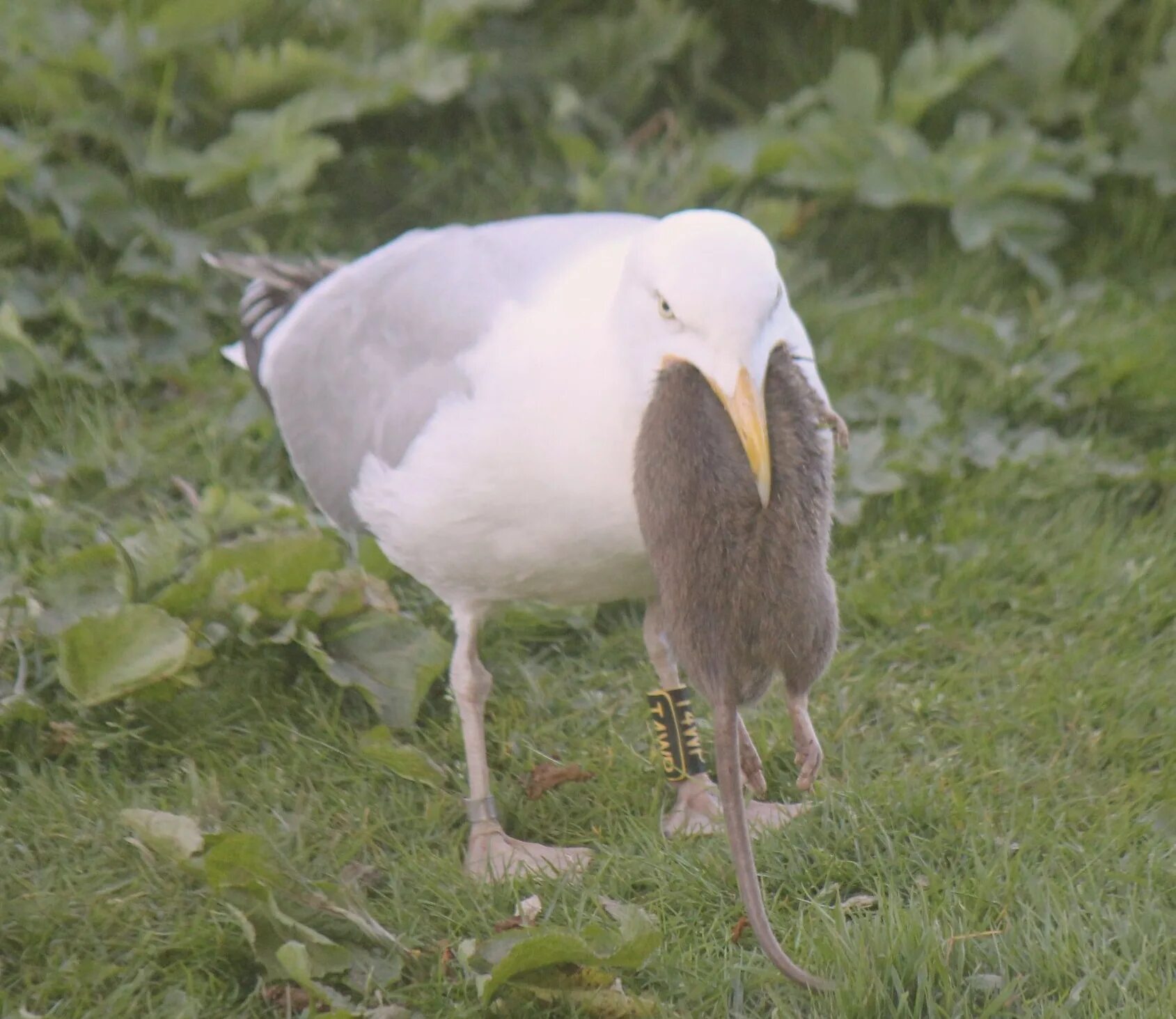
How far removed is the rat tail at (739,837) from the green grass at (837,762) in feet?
0.28

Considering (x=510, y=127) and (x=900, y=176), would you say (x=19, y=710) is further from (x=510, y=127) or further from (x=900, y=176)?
(x=900, y=176)

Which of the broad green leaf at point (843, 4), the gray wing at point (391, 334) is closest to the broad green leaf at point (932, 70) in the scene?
the broad green leaf at point (843, 4)

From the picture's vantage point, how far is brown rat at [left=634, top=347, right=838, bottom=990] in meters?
2.67

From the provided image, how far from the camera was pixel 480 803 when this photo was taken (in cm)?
339

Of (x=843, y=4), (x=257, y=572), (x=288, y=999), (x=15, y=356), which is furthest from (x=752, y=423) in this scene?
(x=843, y=4)

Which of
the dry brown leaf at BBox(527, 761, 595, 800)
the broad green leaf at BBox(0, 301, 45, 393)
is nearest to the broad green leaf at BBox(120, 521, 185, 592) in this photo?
the broad green leaf at BBox(0, 301, 45, 393)

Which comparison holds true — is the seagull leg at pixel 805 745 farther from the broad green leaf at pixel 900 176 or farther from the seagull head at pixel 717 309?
the broad green leaf at pixel 900 176

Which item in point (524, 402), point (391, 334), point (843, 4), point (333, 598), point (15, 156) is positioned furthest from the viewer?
point (843, 4)

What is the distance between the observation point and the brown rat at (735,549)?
8.77 feet

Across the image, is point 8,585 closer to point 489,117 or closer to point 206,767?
point 206,767

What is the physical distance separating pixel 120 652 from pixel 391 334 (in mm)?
872

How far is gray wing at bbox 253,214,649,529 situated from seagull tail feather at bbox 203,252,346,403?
9cm

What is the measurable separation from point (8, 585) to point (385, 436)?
38.4 inches

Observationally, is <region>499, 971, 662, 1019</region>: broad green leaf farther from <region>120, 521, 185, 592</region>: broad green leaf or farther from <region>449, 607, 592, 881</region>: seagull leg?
<region>120, 521, 185, 592</region>: broad green leaf
